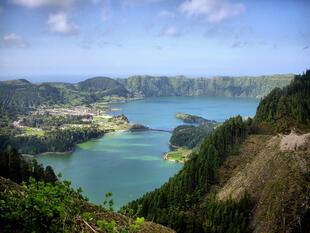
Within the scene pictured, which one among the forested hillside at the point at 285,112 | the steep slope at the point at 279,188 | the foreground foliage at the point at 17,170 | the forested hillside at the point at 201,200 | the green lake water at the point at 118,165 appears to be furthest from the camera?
the green lake water at the point at 118,165

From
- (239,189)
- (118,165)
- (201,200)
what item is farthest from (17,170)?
(118,165)

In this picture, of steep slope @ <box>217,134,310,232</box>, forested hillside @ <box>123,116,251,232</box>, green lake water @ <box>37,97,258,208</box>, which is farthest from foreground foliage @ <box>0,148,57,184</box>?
steep slope @ <box>217,134,310,232</box>

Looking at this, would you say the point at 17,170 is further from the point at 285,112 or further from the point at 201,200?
the point at 285,112

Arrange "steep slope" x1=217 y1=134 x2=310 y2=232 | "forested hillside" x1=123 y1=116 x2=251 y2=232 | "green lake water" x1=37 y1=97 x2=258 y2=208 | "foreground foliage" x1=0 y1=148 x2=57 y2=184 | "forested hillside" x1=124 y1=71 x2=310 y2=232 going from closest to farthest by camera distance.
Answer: "steep slope" x1=217 y1=134 x2=310 y2=232, "forested hillside" x1=124 y1=71 x2=310 y2=232, "forested hillside" x1=123 y1=116 x2=251 y2=232, "foreground foliage" x1=0 y1=148 x2=57 y2=184, "green lake water" x1=37 y1=97 x2=258 y2=208

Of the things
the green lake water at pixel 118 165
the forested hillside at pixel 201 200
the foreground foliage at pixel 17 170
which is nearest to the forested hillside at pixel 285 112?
the forested hillside at pixel 201 200

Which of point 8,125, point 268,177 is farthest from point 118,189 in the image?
point 8,125

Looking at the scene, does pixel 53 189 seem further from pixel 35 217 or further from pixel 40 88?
pixel 40 88

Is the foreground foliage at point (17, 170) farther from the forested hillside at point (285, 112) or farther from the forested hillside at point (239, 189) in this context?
the forested hillside at point (285, 112)

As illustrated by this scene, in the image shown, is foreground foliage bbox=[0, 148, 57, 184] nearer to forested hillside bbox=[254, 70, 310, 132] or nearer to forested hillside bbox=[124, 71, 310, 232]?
forested hillside bbox=[124, 71, 310, 232]
